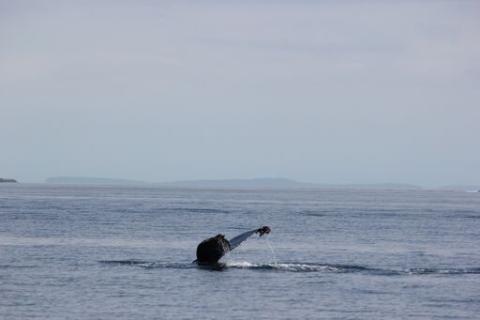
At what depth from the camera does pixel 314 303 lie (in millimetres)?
45812

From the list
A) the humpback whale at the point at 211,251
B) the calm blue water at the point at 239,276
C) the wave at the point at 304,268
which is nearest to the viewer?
the calm blue water at the point at 239,276

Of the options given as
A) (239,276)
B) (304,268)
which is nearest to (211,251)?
(239,276)

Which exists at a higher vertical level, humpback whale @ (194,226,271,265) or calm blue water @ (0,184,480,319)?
humpback whale @ (194,226,271,265)

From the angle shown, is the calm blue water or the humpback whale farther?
the humpback whale

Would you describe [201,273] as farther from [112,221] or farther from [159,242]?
[112,221]

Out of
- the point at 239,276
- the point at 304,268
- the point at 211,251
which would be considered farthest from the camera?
the point at 211,251

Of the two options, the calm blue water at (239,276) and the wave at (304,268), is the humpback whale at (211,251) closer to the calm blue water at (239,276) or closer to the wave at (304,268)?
the wave at (304,268)

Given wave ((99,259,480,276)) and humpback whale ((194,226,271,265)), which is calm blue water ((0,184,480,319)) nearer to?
wave ((99,259,480,276))

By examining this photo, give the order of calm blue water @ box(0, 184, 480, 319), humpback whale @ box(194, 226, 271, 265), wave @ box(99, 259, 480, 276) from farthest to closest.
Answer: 1. humpback whale @ box(194, 226, 271, 265)
2. wave @ box(99, 259, 480, 276)
3. calm blue water @ box(0, 184, 480, 319)

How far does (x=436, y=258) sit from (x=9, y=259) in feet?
94.4

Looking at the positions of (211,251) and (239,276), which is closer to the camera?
(239,276)

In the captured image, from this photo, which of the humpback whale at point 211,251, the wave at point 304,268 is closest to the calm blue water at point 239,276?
the wave at point 304,268

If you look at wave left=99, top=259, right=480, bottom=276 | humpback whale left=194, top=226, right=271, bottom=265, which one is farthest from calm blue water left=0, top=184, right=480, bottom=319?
humpback whale left=194, top=226, right=271, bottom=265

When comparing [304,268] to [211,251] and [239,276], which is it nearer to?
[239,276]
